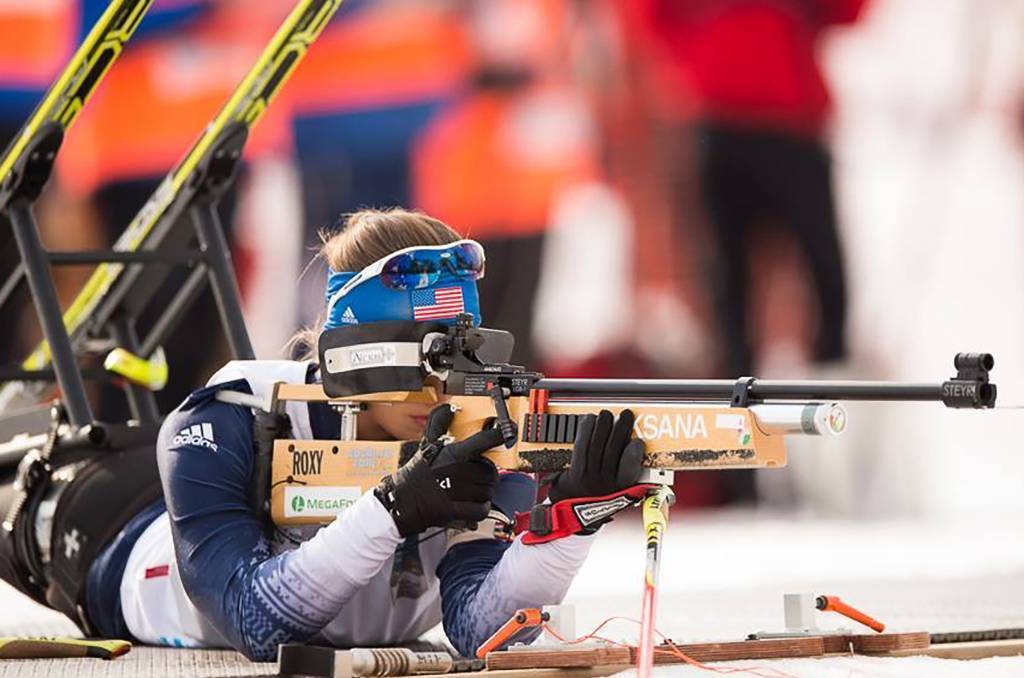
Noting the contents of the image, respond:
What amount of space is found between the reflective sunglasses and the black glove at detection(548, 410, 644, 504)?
0.41 m

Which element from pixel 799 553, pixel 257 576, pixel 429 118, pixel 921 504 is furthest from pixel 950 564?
pixel 257 576

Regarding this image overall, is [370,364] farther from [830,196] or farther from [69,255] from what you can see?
[830,196]

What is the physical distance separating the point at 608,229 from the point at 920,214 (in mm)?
1312

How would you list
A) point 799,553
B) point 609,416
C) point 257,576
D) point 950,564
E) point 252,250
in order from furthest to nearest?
point 252,250 → point 799,553 → point 950,564 → point 257,576 → point 609,416

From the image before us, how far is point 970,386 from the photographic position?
66.8 inches

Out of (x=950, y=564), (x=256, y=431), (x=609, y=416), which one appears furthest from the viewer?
(x=950, y=564)

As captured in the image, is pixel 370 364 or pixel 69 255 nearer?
pixel 370 364

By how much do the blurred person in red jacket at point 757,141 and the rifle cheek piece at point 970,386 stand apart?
511 cm

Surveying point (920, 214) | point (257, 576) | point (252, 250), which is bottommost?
point (257, 576)

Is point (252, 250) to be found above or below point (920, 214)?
below

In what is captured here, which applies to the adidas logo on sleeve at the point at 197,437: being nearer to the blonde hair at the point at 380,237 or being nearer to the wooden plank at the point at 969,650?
the blonde hair at the point at 380,237

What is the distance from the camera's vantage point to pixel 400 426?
2312 mm

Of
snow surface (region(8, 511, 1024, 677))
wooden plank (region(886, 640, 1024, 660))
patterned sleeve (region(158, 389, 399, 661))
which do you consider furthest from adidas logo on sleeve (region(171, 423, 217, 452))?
wooden plank (region(886, 640, 1024, 660))

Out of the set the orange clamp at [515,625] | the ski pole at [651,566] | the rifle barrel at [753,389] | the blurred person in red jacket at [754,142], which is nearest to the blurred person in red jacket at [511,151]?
the blurred person in red jacket at [754,142]
